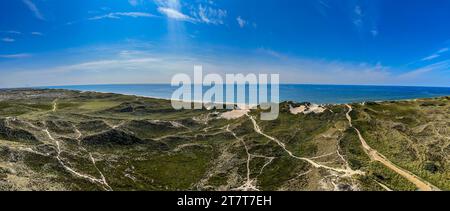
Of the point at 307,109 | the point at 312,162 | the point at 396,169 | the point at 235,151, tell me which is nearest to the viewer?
the point at 396,169

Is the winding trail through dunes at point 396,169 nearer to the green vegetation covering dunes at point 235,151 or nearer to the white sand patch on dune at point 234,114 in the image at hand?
the green vegetation covering dunes at point 235,151

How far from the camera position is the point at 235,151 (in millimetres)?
99688

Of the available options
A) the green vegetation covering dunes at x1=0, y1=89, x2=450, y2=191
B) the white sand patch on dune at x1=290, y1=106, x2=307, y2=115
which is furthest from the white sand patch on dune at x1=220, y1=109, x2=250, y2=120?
the white sand patch on dune at x1=290, y1=106, x2=307, y2=115

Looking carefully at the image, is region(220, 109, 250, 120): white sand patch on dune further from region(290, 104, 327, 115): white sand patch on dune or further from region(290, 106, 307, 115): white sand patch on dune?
region(290, 104, 327, 115): white sand patch on dune

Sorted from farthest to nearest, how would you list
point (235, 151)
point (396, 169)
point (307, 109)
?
1. point (307, 109)
2. point (235, 151)
3. point (396, 169)

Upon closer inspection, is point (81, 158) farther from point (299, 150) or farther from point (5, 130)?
point (299, 150)

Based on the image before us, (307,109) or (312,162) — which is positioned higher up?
(307,109)

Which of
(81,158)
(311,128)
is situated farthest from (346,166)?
(81,158)

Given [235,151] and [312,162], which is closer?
[312,162]

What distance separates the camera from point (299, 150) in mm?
Result: 97938

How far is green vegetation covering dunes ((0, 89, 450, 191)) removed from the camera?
243 feet

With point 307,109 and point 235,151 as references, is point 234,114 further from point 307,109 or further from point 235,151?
point 235,151

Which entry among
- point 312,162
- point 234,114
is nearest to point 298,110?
point 234,114

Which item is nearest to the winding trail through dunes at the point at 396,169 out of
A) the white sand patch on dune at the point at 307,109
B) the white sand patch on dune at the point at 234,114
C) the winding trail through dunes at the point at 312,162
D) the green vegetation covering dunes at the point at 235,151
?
the green vegetation covering dunes at the point at 235,151
